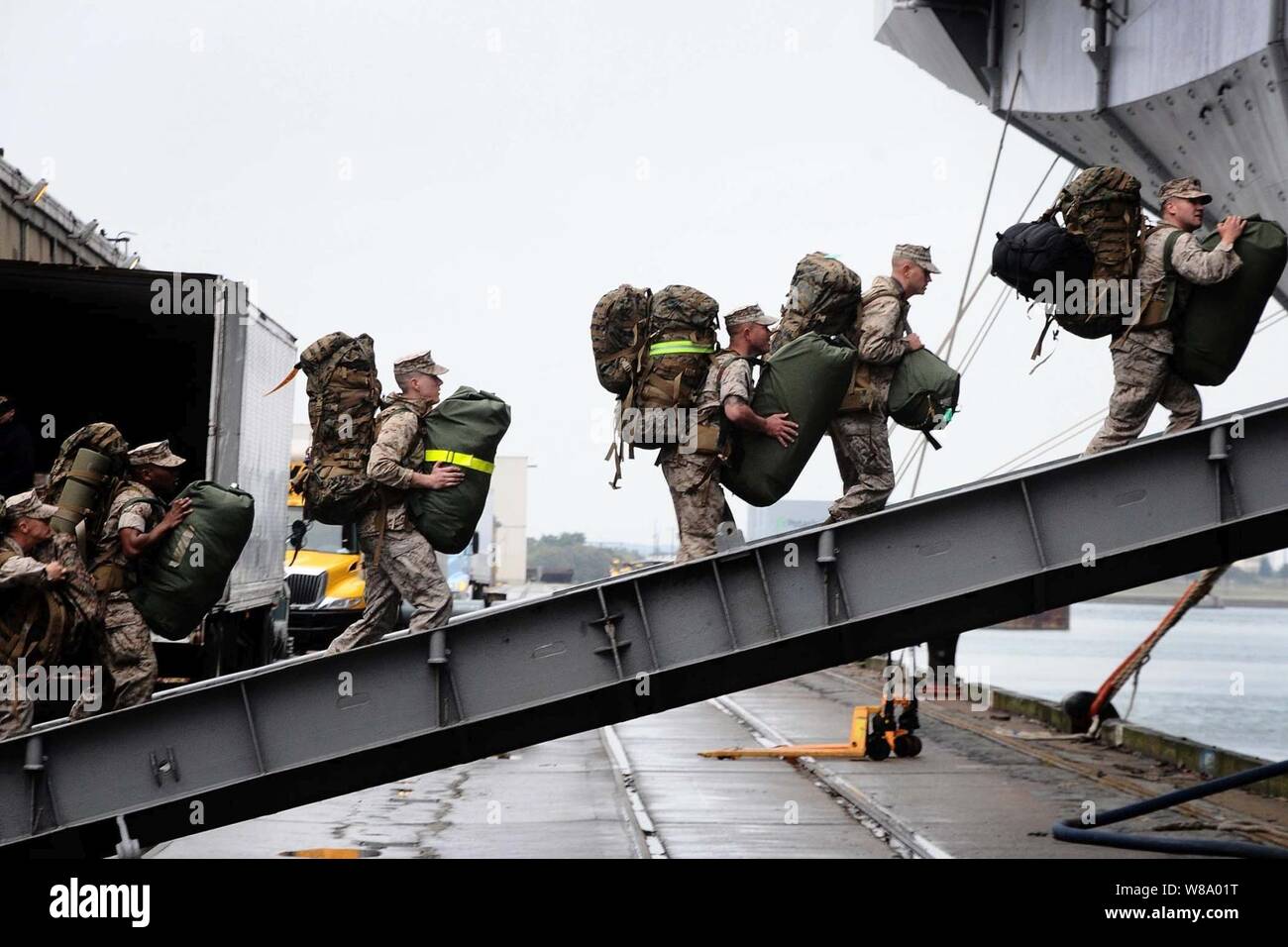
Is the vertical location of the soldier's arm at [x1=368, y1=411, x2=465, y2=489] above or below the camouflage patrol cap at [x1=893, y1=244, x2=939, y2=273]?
below

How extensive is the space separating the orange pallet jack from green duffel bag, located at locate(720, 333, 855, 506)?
448 inches

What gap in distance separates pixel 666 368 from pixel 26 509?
146 inches

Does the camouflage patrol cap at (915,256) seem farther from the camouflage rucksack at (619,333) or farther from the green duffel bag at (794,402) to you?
the camouflage rucksack at (619,333)

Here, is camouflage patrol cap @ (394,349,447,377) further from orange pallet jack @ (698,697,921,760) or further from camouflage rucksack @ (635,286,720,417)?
orange pallet jack @ (698,697,921,760)

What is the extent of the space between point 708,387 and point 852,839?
6160 mm

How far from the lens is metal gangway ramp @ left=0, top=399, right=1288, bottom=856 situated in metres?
8.92

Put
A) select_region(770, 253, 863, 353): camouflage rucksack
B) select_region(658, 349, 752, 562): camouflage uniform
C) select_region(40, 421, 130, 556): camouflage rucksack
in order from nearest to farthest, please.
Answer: select_region(658, 349, 752, 562): camouflage uniform, select_region(770, 253, 863, 353): camouflage rucksack, select_region(40, 421, 130, 556): camouflage rucksack

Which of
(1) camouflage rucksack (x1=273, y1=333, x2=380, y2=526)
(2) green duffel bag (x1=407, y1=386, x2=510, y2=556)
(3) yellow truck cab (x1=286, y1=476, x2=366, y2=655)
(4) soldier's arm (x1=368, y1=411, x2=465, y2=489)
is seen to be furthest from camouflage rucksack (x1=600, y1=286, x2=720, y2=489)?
(3) yellow truck cab (x1=286, y1=476, x2=366, y2=655)

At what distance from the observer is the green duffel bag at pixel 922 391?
29.7ft

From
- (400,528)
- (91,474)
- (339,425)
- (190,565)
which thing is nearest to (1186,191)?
(400,528)

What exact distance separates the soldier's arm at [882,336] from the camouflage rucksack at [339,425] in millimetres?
2903

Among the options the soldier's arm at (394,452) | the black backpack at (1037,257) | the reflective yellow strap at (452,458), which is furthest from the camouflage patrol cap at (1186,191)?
the soldier's arm at (394,452)
